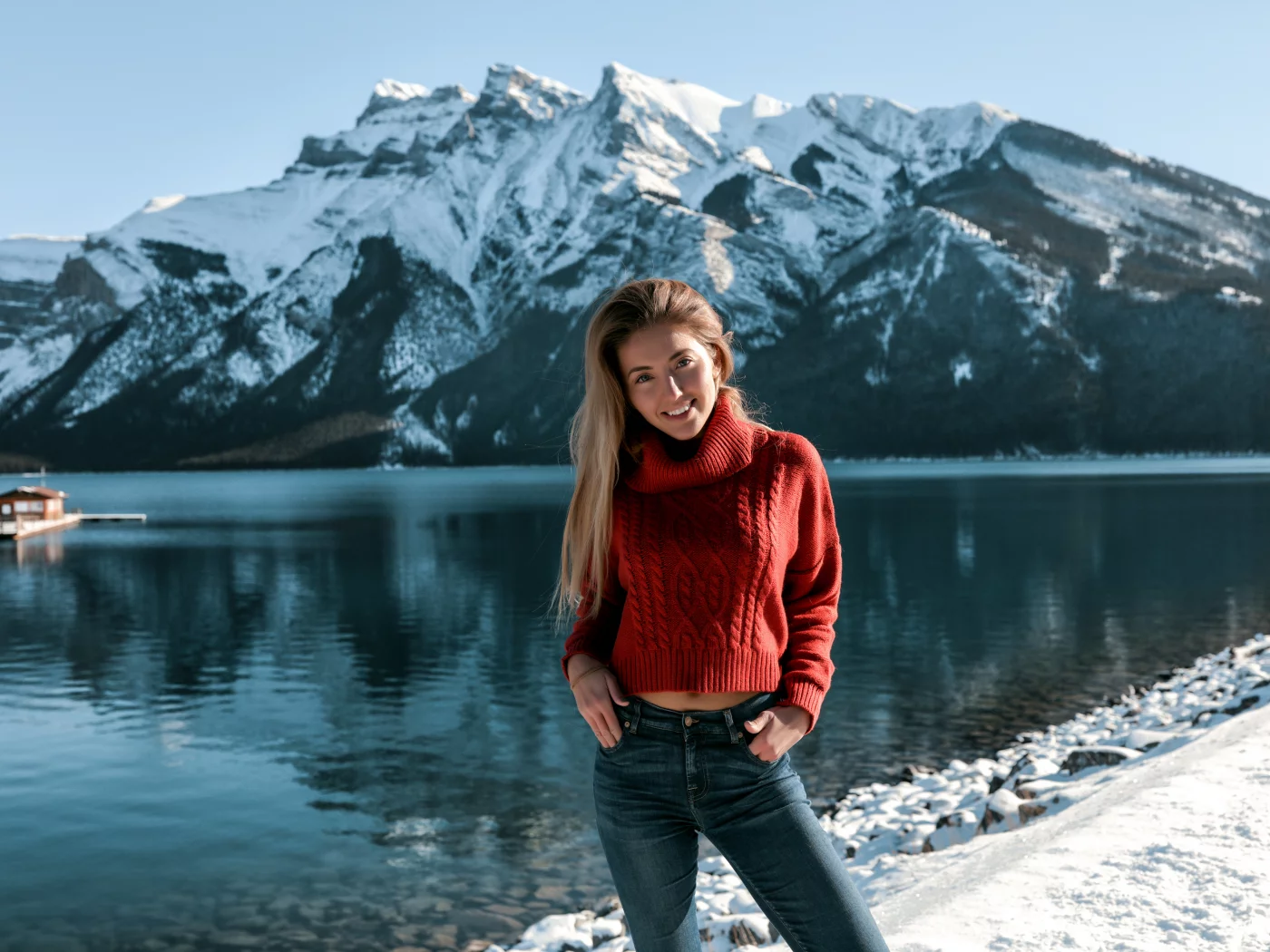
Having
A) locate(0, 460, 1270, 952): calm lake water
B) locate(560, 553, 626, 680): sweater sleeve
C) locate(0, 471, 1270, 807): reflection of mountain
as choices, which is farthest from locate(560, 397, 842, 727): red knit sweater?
locate(0, 471, 1270, 807): reflection of mountain

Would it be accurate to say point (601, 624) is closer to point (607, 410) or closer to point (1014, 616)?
point (607, 410)

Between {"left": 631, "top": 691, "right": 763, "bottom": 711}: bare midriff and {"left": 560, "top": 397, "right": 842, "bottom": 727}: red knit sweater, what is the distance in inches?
2.1

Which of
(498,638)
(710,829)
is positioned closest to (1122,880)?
(710,829)

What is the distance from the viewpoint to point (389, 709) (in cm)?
2830

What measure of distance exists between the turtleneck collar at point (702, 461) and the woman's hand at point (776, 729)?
32.9 inches

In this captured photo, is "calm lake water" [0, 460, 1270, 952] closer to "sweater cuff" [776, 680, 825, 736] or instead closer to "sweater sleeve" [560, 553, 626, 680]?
"sweater sleeve" [560, 553, 626, 680]

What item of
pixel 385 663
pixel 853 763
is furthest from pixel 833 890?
pixel 385 663

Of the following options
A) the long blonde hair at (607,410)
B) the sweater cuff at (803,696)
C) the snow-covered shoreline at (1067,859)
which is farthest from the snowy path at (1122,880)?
the long blonde hair at (607,410)

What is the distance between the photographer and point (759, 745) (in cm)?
374

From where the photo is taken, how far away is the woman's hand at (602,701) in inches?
153

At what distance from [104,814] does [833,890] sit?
19.5 meters

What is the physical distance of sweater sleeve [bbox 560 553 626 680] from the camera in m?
4.15

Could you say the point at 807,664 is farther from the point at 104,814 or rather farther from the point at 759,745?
the point at 104,814

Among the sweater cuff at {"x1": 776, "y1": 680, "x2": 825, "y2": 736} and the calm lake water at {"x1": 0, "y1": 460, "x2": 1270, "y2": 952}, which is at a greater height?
the sweater cuff at {"x1": 776, "y1": 680, "x2": 825, "y2": 736}
